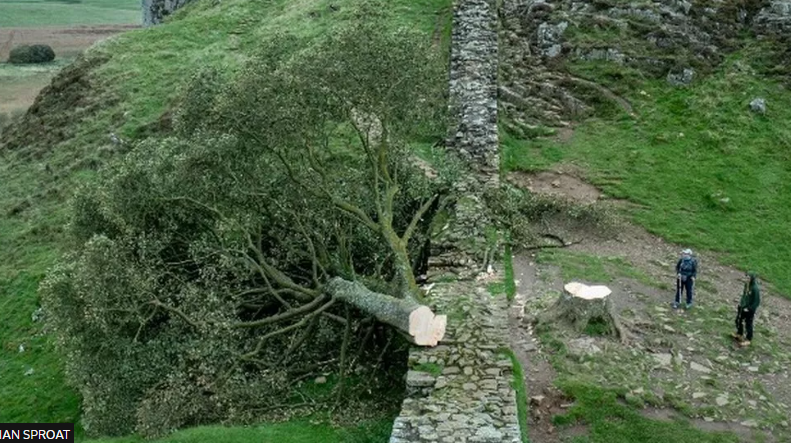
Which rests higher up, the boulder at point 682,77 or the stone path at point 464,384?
the boulder at point 682,77

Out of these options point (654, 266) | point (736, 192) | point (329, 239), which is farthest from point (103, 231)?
point (736, 192)

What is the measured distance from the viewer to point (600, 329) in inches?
722

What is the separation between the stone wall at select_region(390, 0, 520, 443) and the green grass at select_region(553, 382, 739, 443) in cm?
170

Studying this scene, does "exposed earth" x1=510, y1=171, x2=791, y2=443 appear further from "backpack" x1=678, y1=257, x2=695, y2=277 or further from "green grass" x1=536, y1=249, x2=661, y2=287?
Result: "backpack" x1=678, y1=257, x2=695, y2=277

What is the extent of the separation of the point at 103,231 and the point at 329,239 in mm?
5786

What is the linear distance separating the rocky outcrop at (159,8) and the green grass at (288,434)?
181 feet

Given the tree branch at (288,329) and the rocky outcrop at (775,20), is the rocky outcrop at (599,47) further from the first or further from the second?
the tree branch at (288,329)

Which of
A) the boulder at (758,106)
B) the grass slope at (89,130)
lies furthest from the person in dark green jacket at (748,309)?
the grass slope at (89,130)

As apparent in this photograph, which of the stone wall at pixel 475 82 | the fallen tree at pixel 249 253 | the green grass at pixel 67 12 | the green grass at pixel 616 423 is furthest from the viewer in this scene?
the green grass at pixel 67 12

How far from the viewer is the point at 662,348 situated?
17953 millimetres

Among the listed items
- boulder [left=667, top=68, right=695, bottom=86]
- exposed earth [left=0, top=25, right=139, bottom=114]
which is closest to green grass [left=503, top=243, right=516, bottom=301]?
boulder [left=667, top=68, right=695, bottom=86]

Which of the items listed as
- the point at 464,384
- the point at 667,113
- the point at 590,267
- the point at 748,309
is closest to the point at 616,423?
the point at 464,384

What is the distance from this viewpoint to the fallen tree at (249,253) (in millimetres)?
17078

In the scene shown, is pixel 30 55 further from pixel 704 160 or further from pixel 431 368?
pixel 431 368
